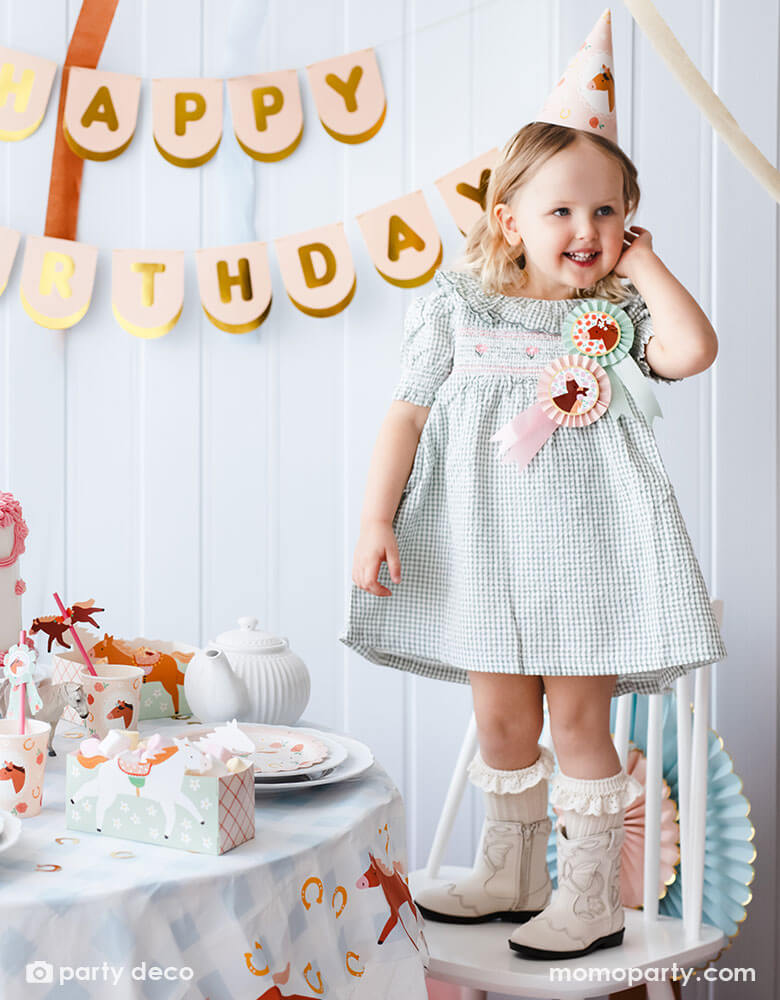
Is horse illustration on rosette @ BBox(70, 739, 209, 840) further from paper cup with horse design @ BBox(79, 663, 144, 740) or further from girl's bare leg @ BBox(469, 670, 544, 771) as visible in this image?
girl's bare leg @ BBox(469, 670, 544, 771)

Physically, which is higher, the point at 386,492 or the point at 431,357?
the point at 431,357

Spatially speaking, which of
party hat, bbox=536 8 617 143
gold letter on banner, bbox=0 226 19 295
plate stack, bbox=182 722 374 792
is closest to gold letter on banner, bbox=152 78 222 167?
gold letter on banner, bbox=0 226 19 295

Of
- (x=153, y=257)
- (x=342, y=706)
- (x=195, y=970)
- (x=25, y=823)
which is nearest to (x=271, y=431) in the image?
(x=153, y=257)

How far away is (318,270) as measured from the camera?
1.68m

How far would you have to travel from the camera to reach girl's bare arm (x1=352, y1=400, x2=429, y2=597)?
44.1 inches

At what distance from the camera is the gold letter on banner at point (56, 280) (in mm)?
1692

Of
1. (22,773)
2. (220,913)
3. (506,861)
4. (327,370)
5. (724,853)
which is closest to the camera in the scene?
(220,913)

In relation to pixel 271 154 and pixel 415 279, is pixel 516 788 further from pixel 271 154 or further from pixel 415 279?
pixel 271 154

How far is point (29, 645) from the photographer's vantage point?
2.85 feet

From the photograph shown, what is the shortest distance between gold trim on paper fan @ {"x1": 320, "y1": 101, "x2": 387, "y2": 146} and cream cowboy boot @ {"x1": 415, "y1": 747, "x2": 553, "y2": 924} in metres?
1.03

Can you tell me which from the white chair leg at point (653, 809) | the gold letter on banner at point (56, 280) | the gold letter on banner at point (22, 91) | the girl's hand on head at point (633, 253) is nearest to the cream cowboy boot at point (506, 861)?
the white chair leg at point (653, 809)

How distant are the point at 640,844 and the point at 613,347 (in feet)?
2.43

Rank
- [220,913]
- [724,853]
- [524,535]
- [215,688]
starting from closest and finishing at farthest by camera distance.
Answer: [220,913] < [215,688] < [524,535] < [724,853]

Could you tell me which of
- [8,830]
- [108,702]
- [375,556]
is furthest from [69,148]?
[8,830]
